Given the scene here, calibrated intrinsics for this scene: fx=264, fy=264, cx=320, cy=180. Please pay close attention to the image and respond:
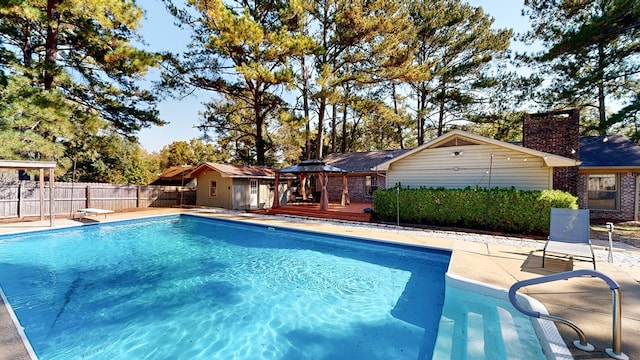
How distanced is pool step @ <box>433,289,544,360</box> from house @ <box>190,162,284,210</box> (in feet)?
49.5

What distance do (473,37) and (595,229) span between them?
16.5 meters

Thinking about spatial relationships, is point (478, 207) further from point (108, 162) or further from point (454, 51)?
point (108, 162)

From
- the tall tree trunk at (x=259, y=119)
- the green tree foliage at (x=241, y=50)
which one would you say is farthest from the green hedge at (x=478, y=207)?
the tall tree trunk at (x=259, y=119)

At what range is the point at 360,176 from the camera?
68.1 ft

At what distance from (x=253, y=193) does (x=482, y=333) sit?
665 inches

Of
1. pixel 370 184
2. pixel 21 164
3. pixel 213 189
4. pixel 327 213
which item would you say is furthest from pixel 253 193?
pixel 21 164

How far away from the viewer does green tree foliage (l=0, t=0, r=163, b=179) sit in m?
11.1

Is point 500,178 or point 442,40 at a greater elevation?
point 442,40

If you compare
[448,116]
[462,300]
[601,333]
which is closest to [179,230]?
[462,300]

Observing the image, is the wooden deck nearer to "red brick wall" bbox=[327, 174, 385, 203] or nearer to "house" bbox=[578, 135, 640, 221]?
"red brick wall" bbox=[327, 174, 385, 203]

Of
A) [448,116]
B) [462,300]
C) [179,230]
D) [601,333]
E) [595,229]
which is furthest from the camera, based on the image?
[448,116]

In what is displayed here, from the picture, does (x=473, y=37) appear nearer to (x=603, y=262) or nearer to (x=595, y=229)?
(x=595, y=229)

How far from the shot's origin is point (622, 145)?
43.0ft

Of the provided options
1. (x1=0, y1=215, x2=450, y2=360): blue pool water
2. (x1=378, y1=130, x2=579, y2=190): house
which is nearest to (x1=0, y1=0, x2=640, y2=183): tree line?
(x1=378, y1=130, x2=579, y2=190): house
